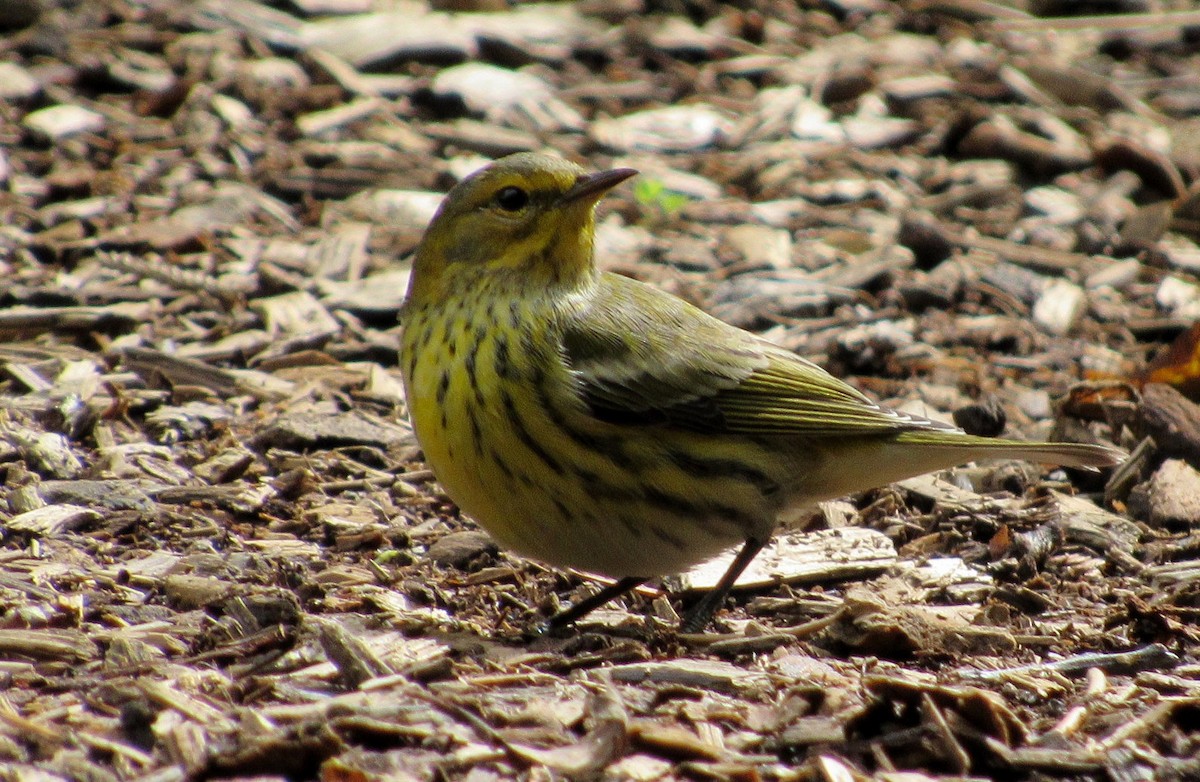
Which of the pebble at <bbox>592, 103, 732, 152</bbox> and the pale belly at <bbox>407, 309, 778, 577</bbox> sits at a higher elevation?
the pebble at <bbox>592, 103, 732, 152</bbox>

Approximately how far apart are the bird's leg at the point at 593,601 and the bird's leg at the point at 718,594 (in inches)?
10.2

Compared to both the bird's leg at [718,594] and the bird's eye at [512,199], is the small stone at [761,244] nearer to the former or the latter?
the bird's eye at [512,199]

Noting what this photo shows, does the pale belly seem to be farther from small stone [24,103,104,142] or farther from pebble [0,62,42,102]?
pebble [0,62,42,102]

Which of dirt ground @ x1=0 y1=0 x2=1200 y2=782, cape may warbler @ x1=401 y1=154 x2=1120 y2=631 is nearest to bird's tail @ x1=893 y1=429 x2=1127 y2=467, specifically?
cape may warbler @ x1=401 y1=154 x2=1120 y2=631

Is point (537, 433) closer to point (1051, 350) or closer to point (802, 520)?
point (802, 520)

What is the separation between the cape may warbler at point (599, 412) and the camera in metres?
5.00

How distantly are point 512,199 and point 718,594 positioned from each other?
166 centimetres

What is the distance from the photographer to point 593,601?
5324 millimetres

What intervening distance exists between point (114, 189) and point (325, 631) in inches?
186

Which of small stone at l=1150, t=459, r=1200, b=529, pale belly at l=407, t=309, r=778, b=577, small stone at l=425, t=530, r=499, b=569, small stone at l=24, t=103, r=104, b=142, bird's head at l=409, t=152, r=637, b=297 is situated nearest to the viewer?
pale belly at l=407, t=309, r=778, b=577

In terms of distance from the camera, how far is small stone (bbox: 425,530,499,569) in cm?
565

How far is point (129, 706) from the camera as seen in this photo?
3.73 m

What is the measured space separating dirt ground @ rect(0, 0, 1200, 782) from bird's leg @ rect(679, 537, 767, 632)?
0.08 metres

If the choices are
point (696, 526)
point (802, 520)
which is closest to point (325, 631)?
point (696, 526)
